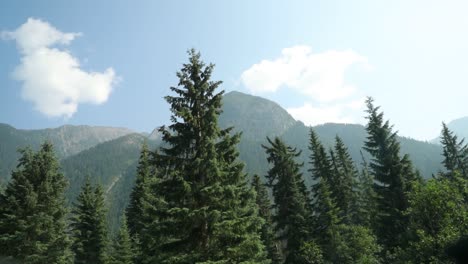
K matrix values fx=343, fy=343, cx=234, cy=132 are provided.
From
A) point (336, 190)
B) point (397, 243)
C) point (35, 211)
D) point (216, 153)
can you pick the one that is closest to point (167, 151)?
point (216, 153)

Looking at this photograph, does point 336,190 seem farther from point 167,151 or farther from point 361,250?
point 167,151

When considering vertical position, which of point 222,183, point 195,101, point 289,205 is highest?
point 195,101

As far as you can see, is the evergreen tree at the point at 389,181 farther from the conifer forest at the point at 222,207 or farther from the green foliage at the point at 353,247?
the green foliage at the point at 353,247

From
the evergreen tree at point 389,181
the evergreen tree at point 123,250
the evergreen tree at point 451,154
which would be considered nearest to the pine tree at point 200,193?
the evergreen tree at point 389,181

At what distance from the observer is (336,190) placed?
147 feet

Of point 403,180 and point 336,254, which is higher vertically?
point 403,180

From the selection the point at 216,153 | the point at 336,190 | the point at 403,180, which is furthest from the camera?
the point at 336,190

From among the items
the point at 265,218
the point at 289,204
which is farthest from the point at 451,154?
the point at 289,204

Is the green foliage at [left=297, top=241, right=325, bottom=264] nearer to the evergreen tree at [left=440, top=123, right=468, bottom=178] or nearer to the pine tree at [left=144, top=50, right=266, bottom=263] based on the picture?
the pine tree at [left=144, top=50, right=266, bottom=263]

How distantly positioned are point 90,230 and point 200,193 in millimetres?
37104

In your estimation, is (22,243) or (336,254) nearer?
(22,243)

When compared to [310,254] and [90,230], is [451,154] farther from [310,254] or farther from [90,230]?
[90,230]

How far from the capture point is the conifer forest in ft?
54.5

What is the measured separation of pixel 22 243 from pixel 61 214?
13.5ft
